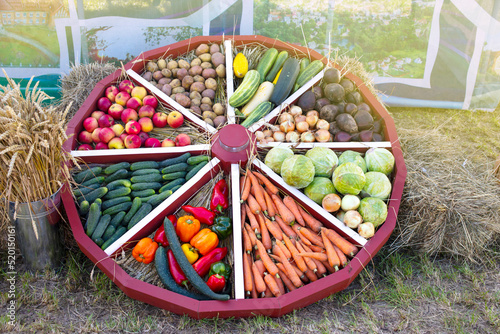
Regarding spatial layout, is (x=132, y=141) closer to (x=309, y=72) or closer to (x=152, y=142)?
(x=152, y=142)

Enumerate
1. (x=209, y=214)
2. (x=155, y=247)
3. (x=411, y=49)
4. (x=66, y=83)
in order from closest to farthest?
(x=155, y=247) → (x=209, y=214) → (x=66, y=83) → (x=411, y=49)

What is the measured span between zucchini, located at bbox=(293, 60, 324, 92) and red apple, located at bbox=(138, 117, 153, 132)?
1.77 m

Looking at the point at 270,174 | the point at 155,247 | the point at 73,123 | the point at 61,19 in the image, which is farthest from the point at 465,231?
the point at 61,19

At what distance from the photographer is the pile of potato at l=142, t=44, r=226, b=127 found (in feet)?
14.1

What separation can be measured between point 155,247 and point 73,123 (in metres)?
1.74

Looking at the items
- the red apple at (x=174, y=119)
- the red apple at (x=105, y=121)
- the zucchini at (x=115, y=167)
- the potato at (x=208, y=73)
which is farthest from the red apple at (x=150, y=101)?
the zucchini at (x=115, y=167)

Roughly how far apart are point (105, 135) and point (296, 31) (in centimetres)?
351

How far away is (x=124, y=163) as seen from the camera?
3666 millimetres

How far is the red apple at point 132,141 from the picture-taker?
12.6 feet

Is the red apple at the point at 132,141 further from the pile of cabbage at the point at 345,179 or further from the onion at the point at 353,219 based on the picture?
the onion at the point at 353,219

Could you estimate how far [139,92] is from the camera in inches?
170

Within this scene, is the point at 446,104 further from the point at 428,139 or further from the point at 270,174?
the point at 270,174

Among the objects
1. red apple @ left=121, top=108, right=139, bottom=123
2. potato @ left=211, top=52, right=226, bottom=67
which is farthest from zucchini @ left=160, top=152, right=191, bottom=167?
potato @ left=211, top=52, right=226, bottom=67

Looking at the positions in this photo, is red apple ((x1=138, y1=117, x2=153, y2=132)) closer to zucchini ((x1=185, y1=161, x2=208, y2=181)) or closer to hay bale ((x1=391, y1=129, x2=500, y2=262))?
zucchini ((x1=185, y1=161, x2=208, y2=181))
